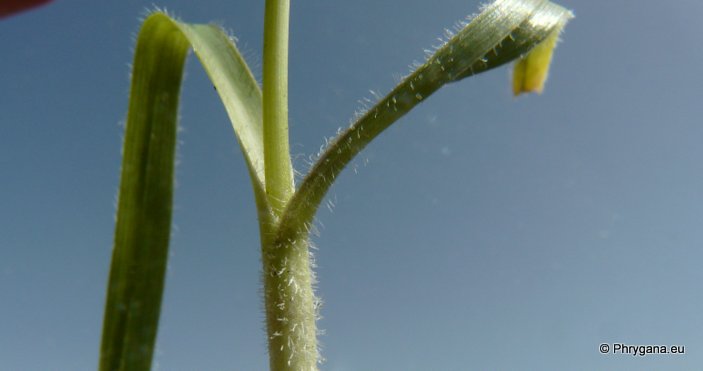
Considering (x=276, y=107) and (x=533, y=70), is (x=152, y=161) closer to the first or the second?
(x=276, y=107)

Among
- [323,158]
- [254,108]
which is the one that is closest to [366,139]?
[323,158]

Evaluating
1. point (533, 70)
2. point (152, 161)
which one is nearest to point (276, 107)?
point (152, 161)

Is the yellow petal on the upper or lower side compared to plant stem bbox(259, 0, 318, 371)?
upper

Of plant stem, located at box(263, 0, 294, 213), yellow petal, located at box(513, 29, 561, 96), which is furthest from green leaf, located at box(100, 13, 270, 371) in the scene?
yellow petal, located at box(513, 29, 561, 96)

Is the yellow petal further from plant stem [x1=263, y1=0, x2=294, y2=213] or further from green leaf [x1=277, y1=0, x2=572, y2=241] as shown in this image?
plant stem [x1=263, y1=0, x2=294, y2=213]

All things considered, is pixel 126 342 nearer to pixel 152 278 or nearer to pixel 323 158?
pixel 152 278

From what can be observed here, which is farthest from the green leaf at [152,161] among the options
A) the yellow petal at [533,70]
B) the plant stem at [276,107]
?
the yellow petal at [533,70]

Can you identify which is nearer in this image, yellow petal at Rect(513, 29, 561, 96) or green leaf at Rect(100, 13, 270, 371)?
green leaf at Rect(100, 13, 270, 371)
